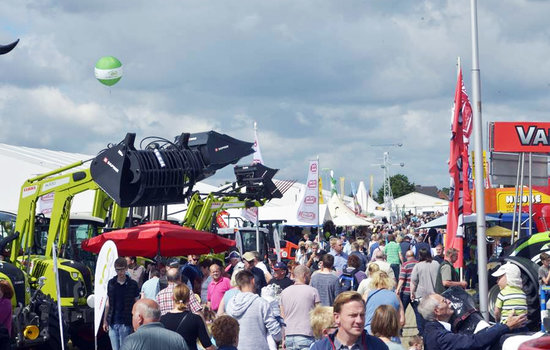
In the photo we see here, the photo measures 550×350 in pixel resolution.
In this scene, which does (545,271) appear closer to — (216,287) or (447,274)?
(447,274)

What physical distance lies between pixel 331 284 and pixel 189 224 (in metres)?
10.1

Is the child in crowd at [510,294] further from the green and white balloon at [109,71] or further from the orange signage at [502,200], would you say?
the orange signage at [502,200]

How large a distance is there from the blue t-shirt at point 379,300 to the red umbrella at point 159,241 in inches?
215

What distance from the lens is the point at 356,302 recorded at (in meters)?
5.70

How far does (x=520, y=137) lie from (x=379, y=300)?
10.3 meters

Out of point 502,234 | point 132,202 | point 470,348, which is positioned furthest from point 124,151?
point 502,234

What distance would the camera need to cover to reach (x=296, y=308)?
10.8 metres

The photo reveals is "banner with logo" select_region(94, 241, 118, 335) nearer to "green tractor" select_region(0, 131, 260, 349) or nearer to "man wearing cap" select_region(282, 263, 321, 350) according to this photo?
"man wearing cap" select_region(282, 263, 321, 350)

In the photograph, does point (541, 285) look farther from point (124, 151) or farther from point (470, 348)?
point (124, 151)

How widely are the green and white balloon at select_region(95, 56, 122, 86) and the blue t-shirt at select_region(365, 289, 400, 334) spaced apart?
8.53 m

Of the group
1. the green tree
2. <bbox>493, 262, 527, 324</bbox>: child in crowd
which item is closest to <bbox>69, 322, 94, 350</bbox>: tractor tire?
<bbox>493, 262, 527, 324</bbox>: child in crowd

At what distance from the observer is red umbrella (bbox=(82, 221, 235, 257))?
1516cm

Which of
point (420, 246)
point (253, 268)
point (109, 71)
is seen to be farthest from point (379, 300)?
point (420, 246)

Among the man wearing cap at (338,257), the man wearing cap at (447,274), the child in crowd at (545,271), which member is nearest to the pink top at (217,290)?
the man wearing cap at (447,274)
